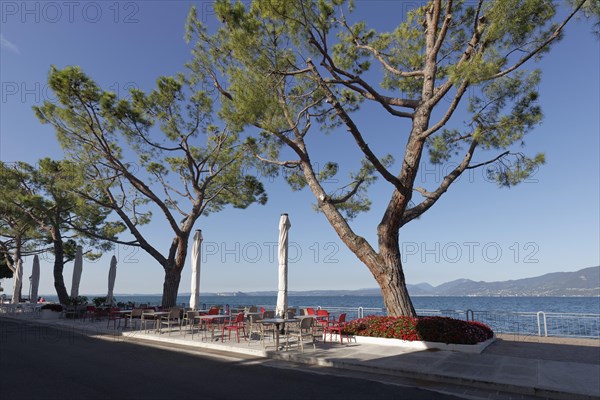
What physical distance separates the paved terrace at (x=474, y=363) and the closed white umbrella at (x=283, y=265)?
1.29 metres

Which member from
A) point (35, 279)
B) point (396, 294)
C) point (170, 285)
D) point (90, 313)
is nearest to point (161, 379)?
point (396, 294)

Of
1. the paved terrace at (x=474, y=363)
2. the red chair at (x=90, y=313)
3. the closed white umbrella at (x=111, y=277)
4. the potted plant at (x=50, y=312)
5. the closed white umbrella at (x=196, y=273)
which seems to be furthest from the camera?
the closed white umbrella at (x=111, y=277)

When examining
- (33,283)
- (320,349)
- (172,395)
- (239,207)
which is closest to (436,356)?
(320,349)

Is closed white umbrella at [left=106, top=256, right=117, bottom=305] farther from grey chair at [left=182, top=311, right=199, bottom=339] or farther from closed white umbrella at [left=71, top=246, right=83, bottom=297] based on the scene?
grey chair at [left=182, top=311, right=199, bottom=339]

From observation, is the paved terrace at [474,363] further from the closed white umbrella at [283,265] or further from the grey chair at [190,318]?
the closed white umbrella at [283,265]

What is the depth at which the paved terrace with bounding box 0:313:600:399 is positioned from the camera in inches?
230

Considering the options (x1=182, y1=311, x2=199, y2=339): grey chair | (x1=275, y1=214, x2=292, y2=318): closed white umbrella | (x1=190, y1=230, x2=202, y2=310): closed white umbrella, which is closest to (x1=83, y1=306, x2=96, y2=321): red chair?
(x1=182, y1=311, x2=199, y2=339): grey chair

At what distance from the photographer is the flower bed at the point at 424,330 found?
352 inches

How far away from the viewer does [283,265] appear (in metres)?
11.9

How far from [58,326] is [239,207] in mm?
9257

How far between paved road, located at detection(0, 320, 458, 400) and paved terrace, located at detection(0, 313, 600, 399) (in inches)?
27.2

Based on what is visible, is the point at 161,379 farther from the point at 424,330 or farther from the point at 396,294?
the point at 396,294

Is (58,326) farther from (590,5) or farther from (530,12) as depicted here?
(590,5)

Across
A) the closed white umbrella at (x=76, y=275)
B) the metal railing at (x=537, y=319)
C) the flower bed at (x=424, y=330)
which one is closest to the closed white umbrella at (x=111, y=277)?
the closed white umbrella at (x=76, y=275)
